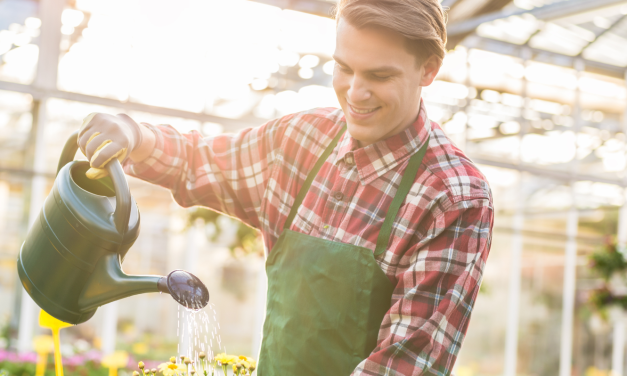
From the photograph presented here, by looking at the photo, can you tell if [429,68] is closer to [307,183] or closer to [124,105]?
[307,183]

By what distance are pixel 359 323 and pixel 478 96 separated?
4863mm

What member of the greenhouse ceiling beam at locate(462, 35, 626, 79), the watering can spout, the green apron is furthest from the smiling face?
the greenhouse ceiling beam at locate(462, 35, 626, 79)

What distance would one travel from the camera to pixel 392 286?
0.96m

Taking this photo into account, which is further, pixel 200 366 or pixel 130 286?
pixel 200 366

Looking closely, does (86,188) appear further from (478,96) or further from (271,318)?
(478,96)

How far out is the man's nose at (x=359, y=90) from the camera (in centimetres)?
91

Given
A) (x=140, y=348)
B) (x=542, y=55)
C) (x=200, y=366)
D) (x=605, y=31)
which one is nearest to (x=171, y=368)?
(x=200, y=366)

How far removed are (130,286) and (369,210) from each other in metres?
0.41

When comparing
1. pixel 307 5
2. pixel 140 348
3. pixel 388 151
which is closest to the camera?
pixel 388 151

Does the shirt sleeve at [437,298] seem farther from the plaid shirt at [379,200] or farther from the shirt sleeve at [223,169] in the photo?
the shirt sleeve at [223,169]

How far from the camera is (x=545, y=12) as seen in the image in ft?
16.1

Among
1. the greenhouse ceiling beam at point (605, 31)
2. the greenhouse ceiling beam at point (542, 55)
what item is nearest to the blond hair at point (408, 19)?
the greenhouse ceiling beam at point (542, 55)

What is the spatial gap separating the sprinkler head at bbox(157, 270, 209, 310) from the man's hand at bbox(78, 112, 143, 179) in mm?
214

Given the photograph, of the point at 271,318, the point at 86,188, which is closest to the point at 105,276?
the point at 86,188
